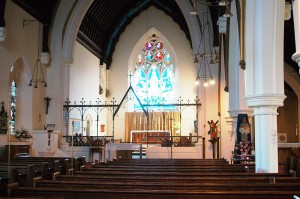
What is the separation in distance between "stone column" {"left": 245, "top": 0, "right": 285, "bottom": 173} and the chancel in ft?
0.06

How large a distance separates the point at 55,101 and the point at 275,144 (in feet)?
34.1

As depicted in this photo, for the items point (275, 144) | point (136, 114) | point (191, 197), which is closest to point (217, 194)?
point (191, 197)

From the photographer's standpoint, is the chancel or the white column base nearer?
the chancel

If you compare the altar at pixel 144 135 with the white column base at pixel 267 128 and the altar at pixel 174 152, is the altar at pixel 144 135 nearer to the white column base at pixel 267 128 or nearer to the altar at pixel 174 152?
the altar at pixel 174 152

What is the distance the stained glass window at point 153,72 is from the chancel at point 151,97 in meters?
0.06

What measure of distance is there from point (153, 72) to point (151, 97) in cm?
154

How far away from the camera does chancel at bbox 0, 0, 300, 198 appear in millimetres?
5461

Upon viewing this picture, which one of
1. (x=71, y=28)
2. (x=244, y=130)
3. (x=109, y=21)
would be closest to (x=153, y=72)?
(x=109, y=21)

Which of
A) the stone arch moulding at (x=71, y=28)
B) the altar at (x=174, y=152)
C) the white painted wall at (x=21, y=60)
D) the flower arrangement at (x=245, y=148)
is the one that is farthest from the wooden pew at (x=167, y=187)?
the stone arch moulding at (x=71, y=28)

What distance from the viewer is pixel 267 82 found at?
746 cm

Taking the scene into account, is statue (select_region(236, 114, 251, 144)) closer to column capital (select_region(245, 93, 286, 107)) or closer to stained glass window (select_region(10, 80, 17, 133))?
column capital (select_region(245, 93, 286, 107))

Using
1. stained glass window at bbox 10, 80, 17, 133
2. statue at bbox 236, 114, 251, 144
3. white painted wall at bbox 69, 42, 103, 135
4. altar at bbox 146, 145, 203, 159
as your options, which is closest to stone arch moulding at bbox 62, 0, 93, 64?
white painted wall at bbox 69, 42, 103, 135

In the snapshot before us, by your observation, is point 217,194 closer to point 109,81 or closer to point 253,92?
point 253,92

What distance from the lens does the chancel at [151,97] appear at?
5.46m
